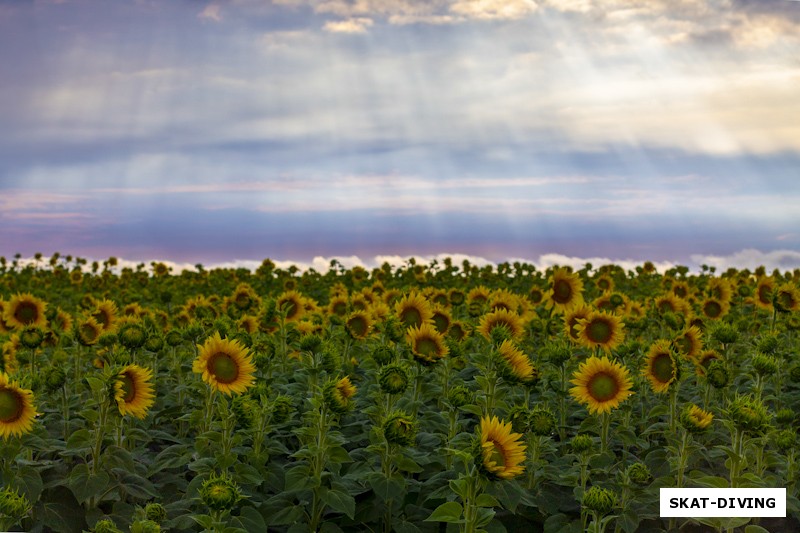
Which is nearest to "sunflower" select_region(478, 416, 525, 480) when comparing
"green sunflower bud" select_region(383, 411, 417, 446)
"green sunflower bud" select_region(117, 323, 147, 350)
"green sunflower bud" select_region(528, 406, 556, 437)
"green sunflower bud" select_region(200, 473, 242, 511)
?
"green sunflower bud" select_region(383, 411, 417, 446)

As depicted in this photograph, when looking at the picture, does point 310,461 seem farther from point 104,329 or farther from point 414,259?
point 414,259

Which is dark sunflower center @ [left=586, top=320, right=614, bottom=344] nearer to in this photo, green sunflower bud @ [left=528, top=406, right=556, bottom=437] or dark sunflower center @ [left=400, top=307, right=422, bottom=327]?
dark sunflower center @ [left=400, top=307, right=422, bottom=327]

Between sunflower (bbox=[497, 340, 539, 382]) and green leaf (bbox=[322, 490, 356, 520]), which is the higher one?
sunflower (bbox=[497, 340, 539, 382])

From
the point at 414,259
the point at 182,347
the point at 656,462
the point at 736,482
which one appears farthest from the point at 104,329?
the point at 414,259

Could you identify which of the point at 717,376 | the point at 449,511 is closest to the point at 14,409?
the point at 449,511

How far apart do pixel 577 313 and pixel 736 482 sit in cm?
254

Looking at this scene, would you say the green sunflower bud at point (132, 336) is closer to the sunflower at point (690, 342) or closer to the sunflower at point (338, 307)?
the sunflower at point (338, 307)

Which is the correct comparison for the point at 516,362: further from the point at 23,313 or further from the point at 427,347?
the point at 23,313

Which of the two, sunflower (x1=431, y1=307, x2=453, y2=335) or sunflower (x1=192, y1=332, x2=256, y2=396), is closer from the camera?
sunflower (x1=192, y1=332, x2=256, y2=396)

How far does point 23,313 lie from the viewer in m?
8.97

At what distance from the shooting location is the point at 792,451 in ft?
21.9

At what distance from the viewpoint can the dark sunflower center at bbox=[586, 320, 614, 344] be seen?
7.70 metres

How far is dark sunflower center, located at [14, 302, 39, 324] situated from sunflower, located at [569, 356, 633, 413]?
6183 millimetres

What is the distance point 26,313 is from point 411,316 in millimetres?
4559
